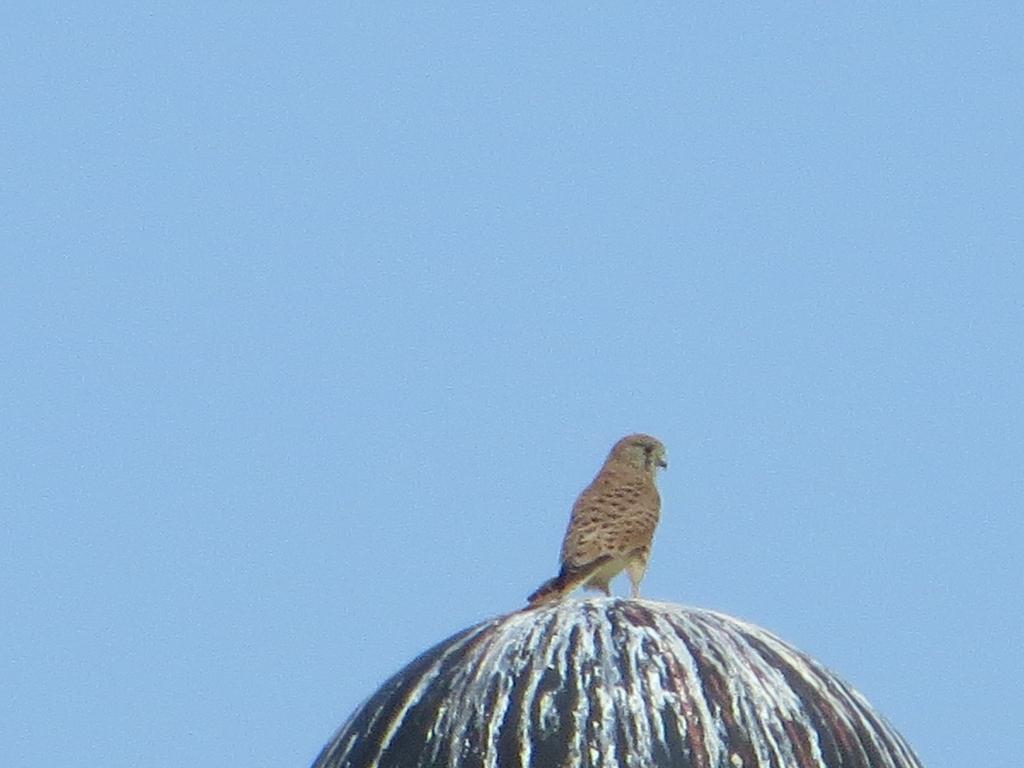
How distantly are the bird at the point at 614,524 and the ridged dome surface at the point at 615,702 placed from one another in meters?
2.60

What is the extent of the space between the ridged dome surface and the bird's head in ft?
17.6

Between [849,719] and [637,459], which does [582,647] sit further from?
[637,459]

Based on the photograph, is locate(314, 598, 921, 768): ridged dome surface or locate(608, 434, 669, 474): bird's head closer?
locate(314, 598, 921, 768): ridged dome surface

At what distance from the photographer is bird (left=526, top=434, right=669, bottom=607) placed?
32.8 ft

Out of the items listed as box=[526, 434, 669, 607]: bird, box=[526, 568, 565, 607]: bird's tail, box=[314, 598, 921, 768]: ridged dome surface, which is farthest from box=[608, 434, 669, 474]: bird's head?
box=[314, 598, 921, 768]: ridged dome surface

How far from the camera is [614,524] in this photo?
10.7 meters

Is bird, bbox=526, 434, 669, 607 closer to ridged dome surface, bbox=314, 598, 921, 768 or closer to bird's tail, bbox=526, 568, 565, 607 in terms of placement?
bird's tail, bbox=526, 568, 565, 607

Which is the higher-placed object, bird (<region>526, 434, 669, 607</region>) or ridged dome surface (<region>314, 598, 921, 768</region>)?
bird (<region>526, 434, 669, 607</region>)

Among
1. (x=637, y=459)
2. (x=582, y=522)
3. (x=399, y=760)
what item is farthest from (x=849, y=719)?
(x=637, y=459)

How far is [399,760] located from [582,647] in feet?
1.56

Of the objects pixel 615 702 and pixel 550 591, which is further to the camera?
pixel 550 591

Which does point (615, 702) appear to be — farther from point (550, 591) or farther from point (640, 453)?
point (640, 453)

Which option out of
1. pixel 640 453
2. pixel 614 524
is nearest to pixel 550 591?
pixel 614 524

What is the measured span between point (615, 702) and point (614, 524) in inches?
179
